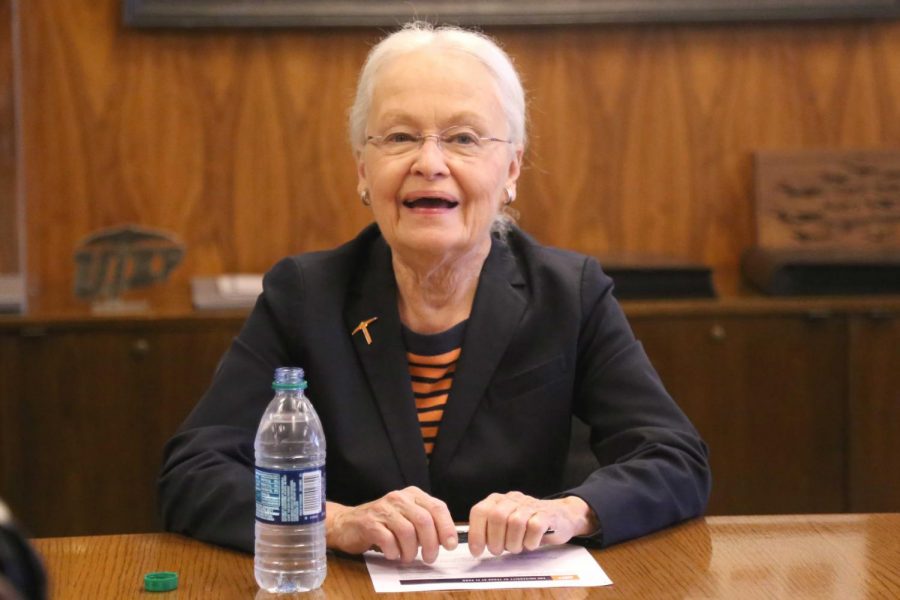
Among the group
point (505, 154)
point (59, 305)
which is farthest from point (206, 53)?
point (505, 154)

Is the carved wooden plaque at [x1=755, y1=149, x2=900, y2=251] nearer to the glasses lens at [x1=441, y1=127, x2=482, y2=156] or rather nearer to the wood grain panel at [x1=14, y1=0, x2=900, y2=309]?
the wood grain panel at [x1=14, y1=0, x2=900, y2=309]

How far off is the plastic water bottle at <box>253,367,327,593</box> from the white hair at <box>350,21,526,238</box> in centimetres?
64

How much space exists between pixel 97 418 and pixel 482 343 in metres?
1.59

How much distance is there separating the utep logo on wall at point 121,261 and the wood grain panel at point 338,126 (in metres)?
0.18

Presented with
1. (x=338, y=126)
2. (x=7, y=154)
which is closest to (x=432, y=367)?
(x=338, y=126)

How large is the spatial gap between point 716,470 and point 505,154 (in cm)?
164

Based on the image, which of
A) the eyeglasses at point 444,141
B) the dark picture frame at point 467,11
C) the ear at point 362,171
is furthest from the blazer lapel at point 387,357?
the dark picture frame at point 467,11

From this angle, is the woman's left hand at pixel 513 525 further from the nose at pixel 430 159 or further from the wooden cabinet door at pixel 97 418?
the wooden cabinet door at pixel 97 418

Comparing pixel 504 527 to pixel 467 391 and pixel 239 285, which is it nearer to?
pixel 467 391

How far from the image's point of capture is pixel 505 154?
7.14 ft

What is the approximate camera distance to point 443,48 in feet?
6.99

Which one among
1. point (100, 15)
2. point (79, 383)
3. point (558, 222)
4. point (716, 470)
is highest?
point (100, 15)

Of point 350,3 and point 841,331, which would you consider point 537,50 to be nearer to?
point 350,3

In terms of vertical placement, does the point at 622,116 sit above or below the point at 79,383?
above
